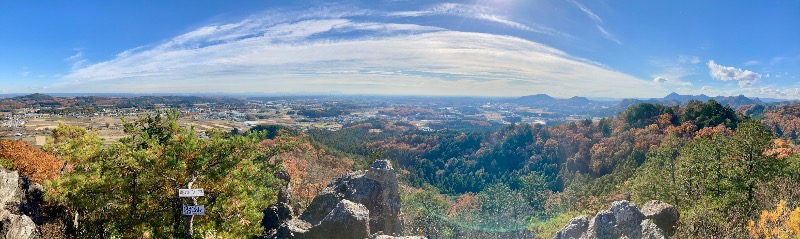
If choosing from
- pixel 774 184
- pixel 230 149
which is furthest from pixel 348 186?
pixel 774 184

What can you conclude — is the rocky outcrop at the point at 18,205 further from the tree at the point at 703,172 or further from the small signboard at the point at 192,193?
the tree at the point at 703,172

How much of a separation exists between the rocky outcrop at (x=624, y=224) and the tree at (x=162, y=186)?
13459 mm

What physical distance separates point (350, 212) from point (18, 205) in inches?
448

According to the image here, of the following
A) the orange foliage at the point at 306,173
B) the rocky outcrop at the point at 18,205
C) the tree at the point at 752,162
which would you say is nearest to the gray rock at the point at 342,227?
the rocky outcrop at the point at 18,205

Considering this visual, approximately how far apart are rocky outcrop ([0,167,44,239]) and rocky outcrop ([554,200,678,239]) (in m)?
19.5

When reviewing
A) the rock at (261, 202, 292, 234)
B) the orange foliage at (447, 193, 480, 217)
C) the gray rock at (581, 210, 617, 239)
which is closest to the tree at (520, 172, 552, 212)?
the orange foliage at (447, 193, 480, 217)

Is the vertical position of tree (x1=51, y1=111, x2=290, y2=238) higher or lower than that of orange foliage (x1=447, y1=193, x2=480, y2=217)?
higher

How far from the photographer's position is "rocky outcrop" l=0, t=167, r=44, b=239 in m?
11.5

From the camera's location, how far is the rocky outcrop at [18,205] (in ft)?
37.9

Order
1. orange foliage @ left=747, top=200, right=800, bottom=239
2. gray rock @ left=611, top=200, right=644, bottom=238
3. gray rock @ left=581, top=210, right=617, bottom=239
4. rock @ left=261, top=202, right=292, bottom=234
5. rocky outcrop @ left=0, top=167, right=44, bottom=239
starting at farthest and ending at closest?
rock @ left=261, top=202, right=292, bottom=234, gray rock @ left=581, top=210, right=617, bottom=239, gray rock @ left=611, top=200, right=644, bottom=238, rocky outcrop @ left=0, top=167, right=44, bottom=239, orange foliage @ left=747, top=200, right=800, bottom=239

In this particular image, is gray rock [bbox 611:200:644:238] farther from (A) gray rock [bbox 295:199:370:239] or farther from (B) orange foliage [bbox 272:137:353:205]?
(B) orange foliage [bbox 272:137:353:205]

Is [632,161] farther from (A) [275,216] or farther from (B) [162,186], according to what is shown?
(B) [162,186]

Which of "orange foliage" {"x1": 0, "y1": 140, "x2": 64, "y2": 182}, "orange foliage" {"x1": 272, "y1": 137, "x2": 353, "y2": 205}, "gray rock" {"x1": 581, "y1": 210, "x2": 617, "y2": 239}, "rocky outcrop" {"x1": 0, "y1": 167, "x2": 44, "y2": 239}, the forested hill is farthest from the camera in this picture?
"orange foliage" {"x1": 272, "y1": 137, "x2": 353, "y2": 205}

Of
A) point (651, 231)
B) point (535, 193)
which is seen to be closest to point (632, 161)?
point (535, 193)
